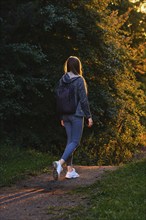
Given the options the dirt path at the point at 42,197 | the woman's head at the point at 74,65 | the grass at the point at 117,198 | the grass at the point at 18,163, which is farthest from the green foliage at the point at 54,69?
the grass at the point at 117,198

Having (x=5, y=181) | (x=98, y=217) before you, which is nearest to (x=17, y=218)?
(x=98, y=217)

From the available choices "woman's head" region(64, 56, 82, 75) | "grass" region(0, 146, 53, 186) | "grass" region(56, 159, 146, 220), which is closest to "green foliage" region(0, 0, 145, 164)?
"grass" region(0, 146, 53, 186)

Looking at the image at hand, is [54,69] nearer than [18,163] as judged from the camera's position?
No

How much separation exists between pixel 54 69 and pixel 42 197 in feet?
21.5

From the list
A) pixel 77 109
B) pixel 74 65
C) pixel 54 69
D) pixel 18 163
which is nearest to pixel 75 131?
pixel 77 109

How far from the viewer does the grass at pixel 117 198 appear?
5.21m

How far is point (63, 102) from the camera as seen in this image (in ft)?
25.4

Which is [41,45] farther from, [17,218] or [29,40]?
[17,218]

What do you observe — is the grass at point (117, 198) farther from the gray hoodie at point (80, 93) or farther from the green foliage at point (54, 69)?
the green foliage at point (54, 69)

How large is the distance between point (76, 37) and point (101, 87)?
1688 mm

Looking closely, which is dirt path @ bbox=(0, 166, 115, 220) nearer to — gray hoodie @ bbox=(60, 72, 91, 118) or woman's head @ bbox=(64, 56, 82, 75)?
gray hoodie @ bbox=(60, 72, 91, 118)

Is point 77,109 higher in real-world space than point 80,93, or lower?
lower

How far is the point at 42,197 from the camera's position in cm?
671

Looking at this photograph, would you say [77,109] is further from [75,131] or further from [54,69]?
[54,69]
